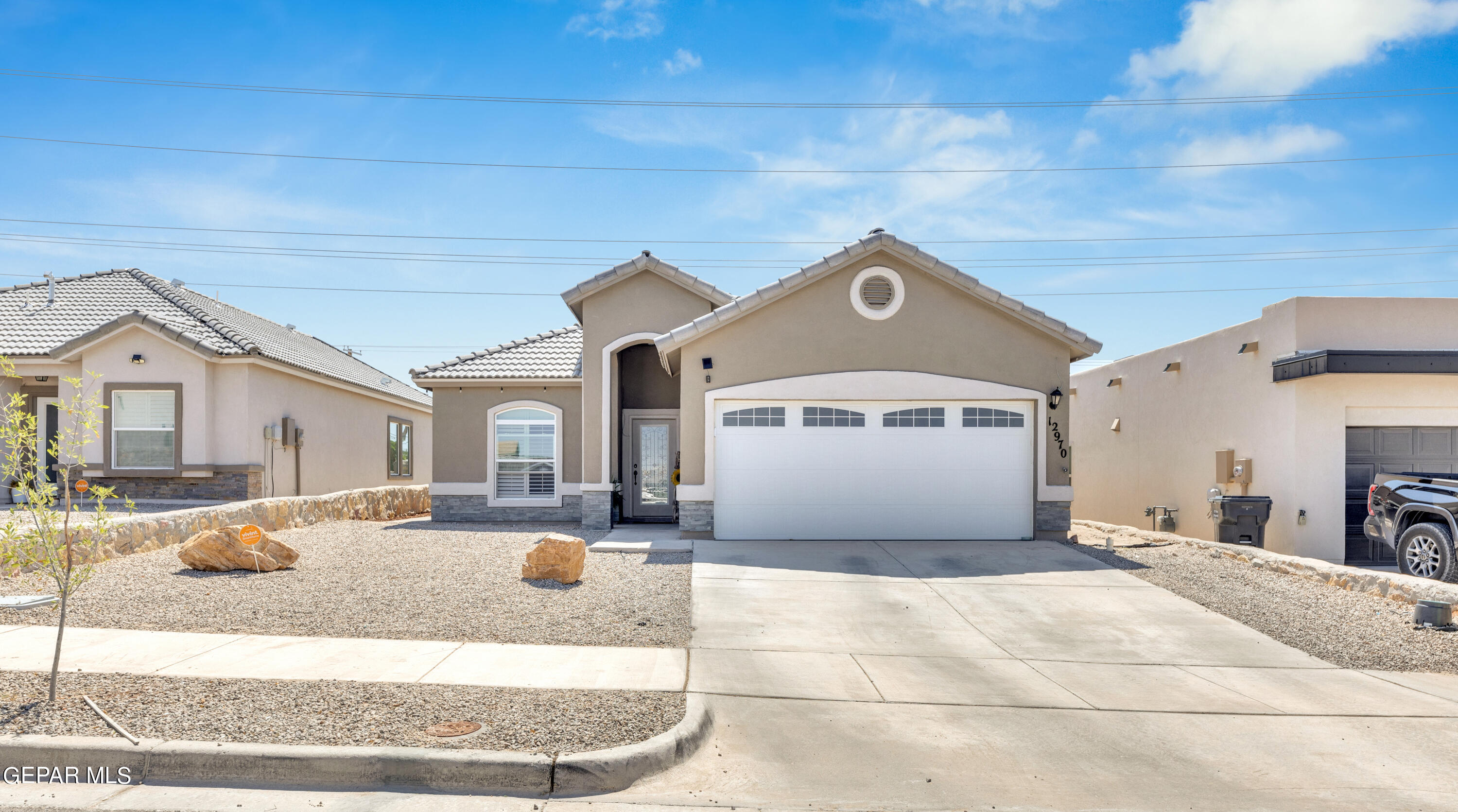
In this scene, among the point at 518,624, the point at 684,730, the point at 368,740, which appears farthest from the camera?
the point at 518,624

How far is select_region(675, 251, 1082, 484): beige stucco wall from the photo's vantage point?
539 inches

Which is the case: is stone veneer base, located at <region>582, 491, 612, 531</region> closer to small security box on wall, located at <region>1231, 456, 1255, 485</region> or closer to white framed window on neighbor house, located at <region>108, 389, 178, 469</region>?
white framed window on neighbor house, located at <region>108, 389, 178, 469</region>

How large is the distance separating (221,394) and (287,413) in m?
1.69

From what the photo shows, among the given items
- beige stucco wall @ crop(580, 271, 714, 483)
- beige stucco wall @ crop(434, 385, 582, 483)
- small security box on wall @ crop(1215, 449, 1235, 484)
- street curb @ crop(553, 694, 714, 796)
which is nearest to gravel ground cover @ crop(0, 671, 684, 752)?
street curb @ crop(553, 694, 714, 796)

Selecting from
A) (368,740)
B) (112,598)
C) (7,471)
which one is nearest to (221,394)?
(112,598)

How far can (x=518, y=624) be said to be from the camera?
317 inches

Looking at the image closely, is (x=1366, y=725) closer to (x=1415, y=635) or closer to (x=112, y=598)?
(x=1415, y=635)

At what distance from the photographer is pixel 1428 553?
10492 mm

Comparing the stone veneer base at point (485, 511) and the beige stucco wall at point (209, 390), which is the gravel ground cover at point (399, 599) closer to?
the stone veneer base at point (485, 511)

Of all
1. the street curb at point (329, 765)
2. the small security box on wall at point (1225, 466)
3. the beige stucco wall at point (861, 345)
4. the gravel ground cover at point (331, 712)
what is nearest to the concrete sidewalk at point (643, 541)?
the beige stucco wall at point (861, 345)

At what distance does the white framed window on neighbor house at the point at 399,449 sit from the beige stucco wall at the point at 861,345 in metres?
14.6

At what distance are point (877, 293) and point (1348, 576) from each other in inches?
283

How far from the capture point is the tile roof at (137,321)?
16969mm

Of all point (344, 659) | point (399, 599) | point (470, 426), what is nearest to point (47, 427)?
point (470, 426)
